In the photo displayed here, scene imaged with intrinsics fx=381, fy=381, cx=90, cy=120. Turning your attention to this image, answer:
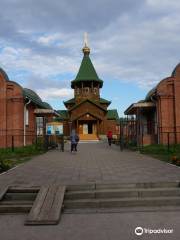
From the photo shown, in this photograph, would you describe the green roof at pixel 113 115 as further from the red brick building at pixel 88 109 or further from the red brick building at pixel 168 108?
the red brick building at pixel 168 108

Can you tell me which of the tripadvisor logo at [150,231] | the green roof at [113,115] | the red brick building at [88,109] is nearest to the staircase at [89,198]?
the tripadvisor logo at [150,231]

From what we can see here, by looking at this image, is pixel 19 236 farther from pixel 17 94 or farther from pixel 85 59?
pixel 85 59

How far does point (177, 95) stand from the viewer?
1062 inches

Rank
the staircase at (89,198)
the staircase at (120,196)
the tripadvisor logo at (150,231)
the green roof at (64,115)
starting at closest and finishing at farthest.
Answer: the tripadvisor logo at (150,231), the staircase at (89,198), the staircase at (120,196), the green roof at (64,115)

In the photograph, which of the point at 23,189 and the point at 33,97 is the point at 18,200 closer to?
the point at 23,189

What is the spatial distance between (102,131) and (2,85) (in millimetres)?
30109

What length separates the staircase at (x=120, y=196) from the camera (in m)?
7.70

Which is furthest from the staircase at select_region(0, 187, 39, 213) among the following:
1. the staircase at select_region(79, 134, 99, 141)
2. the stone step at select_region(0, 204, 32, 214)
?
the staircase at select_region(79, 134, 99, 141)

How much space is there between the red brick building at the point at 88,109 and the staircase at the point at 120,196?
4392cm

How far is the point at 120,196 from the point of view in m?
8.10

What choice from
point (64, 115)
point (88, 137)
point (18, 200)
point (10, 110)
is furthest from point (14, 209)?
point (64, 115)

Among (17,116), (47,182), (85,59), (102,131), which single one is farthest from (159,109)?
(85,59)

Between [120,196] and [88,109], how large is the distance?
47.1 meters

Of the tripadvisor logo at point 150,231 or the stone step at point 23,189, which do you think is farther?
the stone step at point 23,189
